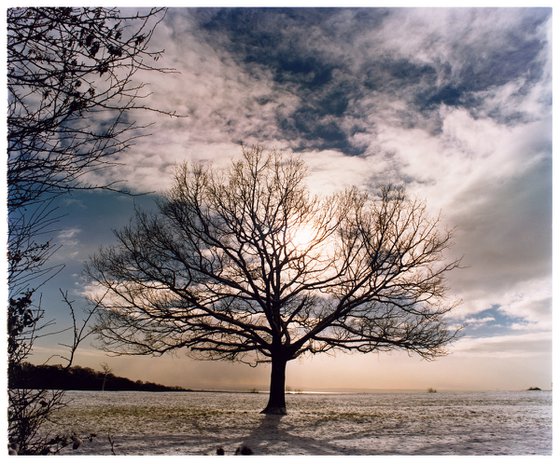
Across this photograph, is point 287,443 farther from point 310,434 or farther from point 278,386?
point 278,386

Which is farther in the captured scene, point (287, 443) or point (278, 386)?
point (278, 386)

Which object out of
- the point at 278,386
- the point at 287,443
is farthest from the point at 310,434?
the point at 278,386

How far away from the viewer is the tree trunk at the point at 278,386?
19203mm

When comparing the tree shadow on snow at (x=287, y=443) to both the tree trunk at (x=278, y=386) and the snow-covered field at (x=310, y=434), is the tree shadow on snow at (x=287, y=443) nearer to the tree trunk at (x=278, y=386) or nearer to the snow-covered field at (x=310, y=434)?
the snow-covered field at (x=310, y=434)

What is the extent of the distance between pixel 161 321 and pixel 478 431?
1164cm

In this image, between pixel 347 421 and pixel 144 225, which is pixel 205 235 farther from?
pixel 347 421

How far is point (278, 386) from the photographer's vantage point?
19828 millimetres

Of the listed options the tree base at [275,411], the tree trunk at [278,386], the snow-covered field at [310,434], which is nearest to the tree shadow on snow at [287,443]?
the snow-covered field at [310,434]

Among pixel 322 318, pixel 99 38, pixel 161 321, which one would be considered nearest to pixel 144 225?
pixel 161 321

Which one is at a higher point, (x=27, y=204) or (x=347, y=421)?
(x=27, y=204)

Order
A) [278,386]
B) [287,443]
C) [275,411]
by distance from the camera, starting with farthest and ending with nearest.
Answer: [278,386] < [275,411] < [287,443]

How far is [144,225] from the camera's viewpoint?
1941cm

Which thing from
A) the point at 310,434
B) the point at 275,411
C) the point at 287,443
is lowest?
the point at 275,411
